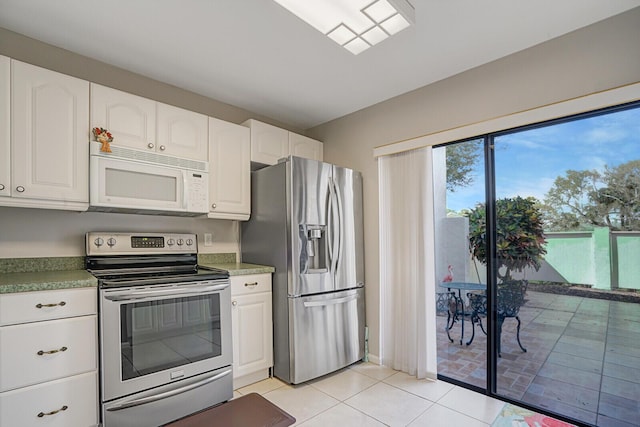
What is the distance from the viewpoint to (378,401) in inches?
92.1

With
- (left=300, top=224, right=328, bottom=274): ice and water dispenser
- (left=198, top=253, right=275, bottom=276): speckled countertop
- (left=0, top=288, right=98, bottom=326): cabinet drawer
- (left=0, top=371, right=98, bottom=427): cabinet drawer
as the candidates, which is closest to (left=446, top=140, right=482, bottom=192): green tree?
(left=300, top=224, right=328, bottom=274): ice and water dispenser

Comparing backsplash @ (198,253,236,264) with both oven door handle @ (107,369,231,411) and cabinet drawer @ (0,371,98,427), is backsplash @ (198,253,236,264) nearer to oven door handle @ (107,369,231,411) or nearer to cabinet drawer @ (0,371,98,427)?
oven door handle @ (107,369,231,411)

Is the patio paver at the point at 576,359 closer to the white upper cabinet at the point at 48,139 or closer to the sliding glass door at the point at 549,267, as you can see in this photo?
the sliding glass door at the point at 549,267

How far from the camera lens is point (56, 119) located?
1962 mm

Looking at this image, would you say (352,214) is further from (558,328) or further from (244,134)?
(558,328)

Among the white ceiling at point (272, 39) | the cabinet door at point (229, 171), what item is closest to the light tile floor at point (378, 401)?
the cabinet door at point (229, 171)

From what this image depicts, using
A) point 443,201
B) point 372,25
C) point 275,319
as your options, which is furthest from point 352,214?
point 372,25

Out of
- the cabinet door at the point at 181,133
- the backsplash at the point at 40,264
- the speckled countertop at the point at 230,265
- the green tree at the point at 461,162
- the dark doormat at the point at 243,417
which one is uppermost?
the cabinet door at the point at 181,133

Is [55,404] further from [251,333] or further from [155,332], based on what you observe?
[251,333]

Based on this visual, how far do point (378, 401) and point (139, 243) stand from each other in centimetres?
216

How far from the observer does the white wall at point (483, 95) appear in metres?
1.90

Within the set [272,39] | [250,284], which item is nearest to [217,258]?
[250,284]

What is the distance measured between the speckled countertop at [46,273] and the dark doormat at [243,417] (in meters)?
0.99

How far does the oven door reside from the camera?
72.9 inches
